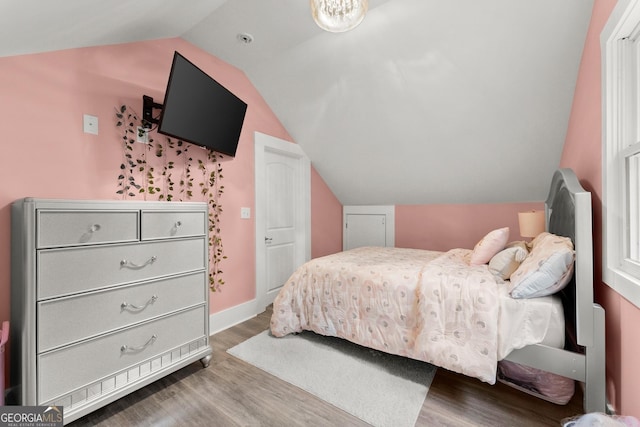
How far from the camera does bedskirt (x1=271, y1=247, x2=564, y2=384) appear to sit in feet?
4.99

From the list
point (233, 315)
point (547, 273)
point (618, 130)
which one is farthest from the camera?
point (233, 315)

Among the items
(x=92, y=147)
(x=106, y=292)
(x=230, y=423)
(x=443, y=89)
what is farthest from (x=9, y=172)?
(x=443, y=89)

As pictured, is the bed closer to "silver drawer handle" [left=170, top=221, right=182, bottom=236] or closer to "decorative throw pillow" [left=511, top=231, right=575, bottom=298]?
"decorative throw pillow" [left=511, top=231, right=575, bottom=298]

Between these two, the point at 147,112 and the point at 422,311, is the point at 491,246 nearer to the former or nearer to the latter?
the point at 422,311

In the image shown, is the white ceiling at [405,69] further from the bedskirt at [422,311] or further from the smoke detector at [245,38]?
the bedskirt at [422,311]

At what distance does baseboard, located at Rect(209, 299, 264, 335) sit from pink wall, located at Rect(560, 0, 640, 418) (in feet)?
9.02

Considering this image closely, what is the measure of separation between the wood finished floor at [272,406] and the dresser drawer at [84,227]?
3.27 ft

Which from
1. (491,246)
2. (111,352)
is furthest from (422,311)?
(111,352)

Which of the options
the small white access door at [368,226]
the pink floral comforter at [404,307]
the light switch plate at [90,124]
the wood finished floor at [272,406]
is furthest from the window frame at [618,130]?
the light switch plate at [90,124]

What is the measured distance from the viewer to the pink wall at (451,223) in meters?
3.25

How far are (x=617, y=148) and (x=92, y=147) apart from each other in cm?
310

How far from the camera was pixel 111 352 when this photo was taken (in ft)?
4.86

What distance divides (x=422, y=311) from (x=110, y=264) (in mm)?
1915

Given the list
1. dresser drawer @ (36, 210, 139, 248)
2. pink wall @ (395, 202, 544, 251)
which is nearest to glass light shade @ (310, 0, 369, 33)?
dresser drawer @ (36, 210, 139, 248)
